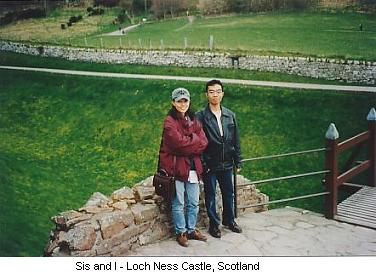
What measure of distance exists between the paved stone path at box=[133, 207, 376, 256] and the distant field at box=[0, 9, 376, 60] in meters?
2.01

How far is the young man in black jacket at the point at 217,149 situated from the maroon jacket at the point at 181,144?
162 mm

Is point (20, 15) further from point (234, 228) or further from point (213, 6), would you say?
point (234, 228)

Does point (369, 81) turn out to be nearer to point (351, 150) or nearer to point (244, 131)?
point (351, 150)

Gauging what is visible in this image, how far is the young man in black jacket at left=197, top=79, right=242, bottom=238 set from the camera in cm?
470

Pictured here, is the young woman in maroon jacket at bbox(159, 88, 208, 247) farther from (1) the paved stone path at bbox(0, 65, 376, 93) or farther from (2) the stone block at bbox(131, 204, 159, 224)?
(1) the paved stone path at bbox(0, 65, 376, 93)

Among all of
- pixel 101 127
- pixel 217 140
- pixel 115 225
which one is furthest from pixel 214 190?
pixel 101 127

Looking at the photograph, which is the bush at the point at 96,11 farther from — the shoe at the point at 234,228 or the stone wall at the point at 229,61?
the shoe at the point at 234,228

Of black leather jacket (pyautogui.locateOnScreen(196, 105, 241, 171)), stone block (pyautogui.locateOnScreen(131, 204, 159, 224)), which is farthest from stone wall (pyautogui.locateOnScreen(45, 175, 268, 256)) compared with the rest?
black leather jacket (pyautogui.locateOnScreen(196, 105, 241, 171))

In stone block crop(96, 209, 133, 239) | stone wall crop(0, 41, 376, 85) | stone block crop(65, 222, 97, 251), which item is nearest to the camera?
stone block crop(65, 222, 97, 251)

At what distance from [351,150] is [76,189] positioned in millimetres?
3352

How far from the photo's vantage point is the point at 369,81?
627cm

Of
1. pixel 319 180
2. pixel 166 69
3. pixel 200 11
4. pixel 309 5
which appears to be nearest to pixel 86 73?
pixel 166 69

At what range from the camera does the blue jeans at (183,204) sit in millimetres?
4586

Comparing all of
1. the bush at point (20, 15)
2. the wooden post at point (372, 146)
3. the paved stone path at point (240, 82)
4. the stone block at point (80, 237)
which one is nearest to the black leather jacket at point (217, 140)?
the stone block at point (80, 237)
